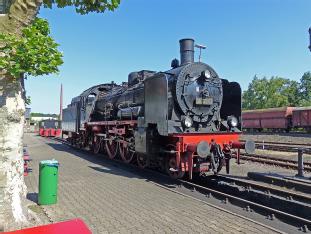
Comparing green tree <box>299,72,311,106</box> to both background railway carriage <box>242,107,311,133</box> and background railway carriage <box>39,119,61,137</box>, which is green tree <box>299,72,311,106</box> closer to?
background railway carriage <box>242,107,311,133</box>

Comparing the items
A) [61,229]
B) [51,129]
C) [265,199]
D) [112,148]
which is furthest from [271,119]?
[61,229]

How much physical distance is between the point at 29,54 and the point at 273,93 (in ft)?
301

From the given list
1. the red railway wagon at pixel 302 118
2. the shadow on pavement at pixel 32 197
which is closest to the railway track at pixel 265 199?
the shadow on pavement at pixel 32 197

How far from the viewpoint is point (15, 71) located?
13.4 feet

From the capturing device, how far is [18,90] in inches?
183

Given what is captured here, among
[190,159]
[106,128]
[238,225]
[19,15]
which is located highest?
[19,15]

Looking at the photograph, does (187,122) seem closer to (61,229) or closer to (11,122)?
(11,122)

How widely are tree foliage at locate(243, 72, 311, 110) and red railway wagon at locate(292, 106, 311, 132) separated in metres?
48.3

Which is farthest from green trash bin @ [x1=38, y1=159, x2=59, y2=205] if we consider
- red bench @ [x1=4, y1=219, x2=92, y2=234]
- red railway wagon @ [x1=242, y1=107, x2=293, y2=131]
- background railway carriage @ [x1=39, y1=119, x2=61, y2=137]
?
red railway wagon @ [x1=242, y1=107, x2=293, y2=131]

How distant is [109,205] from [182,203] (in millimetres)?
1603

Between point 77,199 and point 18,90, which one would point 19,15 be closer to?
point 18,90

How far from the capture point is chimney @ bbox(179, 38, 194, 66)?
11570 mm

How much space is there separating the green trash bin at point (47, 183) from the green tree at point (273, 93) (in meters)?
85.7

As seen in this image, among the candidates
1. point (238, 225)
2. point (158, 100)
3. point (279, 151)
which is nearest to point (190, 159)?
point (158, 100)
